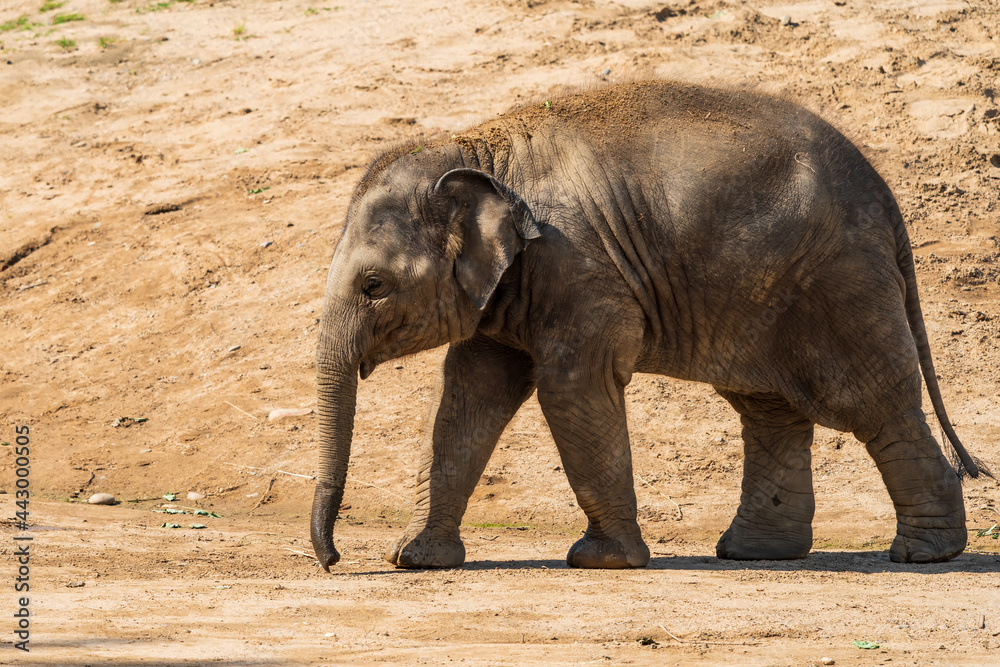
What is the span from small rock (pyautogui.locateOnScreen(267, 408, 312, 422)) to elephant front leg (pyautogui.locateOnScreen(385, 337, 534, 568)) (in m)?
3.36

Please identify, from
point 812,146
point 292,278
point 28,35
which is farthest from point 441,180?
point 28,35

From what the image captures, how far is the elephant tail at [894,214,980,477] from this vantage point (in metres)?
7.35

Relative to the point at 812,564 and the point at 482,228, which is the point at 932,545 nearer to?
the point at 812,564

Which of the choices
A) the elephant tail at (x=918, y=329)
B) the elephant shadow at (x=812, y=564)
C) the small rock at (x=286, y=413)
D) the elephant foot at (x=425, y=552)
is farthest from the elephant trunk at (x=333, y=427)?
the small rock at (x=286, y=413)

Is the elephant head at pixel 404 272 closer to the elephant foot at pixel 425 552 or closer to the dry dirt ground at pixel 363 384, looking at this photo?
the elephant foot at pixel 425 552

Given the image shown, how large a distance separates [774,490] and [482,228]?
244 centimetres

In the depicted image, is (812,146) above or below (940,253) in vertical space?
above

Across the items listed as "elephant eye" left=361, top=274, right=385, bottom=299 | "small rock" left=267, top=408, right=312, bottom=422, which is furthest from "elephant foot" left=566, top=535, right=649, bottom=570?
"small rock" left=267, top=408, right=312, bottom=422

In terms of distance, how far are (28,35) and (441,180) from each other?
13019mm

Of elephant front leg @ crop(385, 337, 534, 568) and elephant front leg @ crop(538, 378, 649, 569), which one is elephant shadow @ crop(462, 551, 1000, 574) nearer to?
elephant front leg @ crop(538, 378, 649, 569)

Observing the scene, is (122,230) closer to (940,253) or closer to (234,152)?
(234,152)

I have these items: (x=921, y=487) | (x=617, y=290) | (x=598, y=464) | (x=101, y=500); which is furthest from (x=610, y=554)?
(x=101, y=500)

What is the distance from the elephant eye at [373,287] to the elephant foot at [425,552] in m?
1.32

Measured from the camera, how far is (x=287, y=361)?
11.3m
